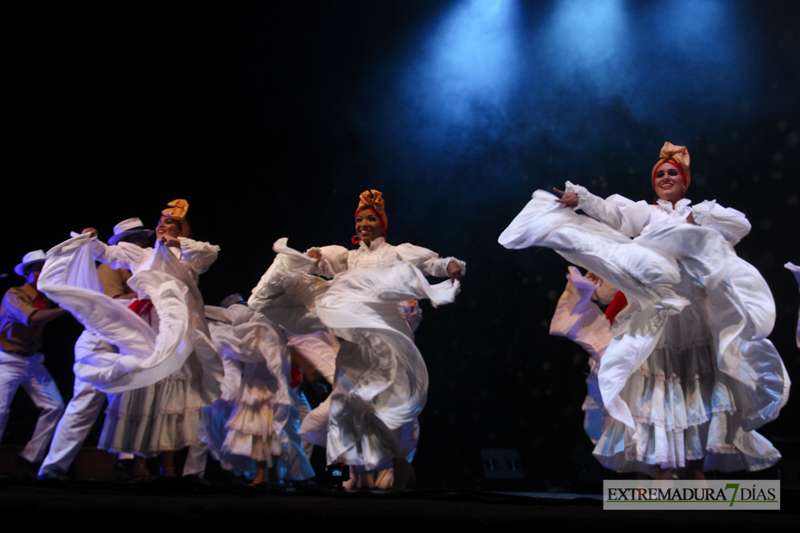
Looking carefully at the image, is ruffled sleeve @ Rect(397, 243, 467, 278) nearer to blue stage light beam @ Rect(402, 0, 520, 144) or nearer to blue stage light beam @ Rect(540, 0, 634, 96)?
blue stage light beam @ Rect(402, 0, 520, 144)

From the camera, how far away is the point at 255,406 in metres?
4.32

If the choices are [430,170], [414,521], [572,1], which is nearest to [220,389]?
[414,521]

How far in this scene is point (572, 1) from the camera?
5188 mm

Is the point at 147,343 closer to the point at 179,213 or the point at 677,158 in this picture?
the point at 179,213

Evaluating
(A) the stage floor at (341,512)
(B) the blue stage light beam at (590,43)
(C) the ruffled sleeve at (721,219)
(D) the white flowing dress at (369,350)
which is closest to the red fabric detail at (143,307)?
(D) the white flowing dress at (369,350)

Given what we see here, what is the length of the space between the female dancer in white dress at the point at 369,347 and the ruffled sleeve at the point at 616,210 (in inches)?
30.5

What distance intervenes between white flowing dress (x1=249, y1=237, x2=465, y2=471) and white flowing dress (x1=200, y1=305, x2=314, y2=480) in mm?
797

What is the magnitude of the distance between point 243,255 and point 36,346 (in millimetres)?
1864

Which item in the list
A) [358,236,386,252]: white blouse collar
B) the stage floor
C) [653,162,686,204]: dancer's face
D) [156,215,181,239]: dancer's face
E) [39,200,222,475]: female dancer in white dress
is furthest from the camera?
[156,215,181,239]: dancer's face

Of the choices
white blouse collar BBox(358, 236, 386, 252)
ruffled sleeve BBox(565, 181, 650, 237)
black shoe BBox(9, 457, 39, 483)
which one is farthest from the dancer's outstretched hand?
black shoe BBox(9, 457, 39, 483)

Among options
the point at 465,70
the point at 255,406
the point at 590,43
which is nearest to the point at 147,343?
the point at 255,406

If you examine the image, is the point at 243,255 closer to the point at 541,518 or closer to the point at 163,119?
the point at 163,119

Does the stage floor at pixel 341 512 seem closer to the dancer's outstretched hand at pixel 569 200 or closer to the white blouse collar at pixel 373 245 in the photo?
the dancer's outstretched hand at pixel 569 200

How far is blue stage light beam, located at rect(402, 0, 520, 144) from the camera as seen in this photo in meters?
5.30
